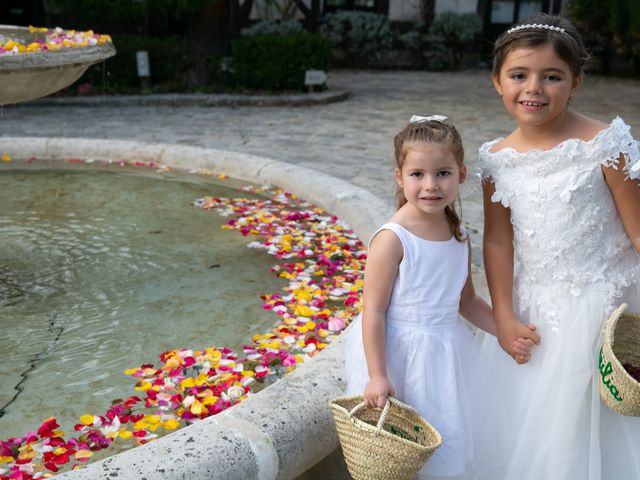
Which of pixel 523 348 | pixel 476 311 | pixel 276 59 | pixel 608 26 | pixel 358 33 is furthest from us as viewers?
pixel 358 33

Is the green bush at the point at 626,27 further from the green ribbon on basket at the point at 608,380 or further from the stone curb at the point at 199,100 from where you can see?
the green ribbon on basket at the point at 608,380

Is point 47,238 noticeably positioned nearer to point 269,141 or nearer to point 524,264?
point 524,264

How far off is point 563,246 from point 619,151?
328mm

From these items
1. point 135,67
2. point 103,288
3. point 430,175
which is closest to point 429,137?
point 430,175

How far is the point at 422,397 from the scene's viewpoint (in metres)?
2.19

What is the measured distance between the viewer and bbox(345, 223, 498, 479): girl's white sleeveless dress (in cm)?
218

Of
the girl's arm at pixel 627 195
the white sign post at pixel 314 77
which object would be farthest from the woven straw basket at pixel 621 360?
the white sign post at pixel 314 77

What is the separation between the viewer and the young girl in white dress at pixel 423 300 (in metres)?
2.16

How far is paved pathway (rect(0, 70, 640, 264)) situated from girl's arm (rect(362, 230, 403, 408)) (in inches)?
130

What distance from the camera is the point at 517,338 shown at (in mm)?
2375

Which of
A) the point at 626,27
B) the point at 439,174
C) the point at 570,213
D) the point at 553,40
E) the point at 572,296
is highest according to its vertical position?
the point at 553,40

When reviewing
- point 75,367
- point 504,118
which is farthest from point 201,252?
point 504,118

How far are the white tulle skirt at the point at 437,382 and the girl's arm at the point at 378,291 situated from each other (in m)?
0.09

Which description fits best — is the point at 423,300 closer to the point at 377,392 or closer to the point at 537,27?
the point at 377,392
